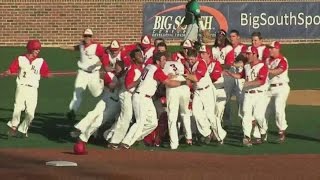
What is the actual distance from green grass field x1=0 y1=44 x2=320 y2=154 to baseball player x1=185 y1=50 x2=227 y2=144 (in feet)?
1.07

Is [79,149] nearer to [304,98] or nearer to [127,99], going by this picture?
[127,99]

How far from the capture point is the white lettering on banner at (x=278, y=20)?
36.0 metres

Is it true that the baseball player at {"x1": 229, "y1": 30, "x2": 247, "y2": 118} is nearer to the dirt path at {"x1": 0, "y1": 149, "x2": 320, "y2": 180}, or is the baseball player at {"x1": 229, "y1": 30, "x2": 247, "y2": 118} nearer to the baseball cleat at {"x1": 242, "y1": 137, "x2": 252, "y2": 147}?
the baseball cleat at {"x1": 242, "y1": 137, "x2": 252, "y2": 147}

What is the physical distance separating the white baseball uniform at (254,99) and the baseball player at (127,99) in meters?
2.10

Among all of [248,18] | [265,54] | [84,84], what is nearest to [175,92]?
[265,54]

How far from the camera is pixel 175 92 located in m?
16.8

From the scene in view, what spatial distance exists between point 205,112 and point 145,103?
57.3 inches

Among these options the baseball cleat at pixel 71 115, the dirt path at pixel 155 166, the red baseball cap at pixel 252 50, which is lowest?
the dirt path at pixel 155 166

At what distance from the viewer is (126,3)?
35469mm

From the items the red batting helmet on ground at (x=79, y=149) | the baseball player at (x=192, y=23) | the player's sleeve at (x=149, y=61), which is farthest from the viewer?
the baseball player at (x=192, y=23)

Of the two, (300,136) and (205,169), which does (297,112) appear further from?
(205,169)

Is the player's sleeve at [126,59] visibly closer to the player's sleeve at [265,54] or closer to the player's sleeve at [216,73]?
the player's sleeve at [216,73]

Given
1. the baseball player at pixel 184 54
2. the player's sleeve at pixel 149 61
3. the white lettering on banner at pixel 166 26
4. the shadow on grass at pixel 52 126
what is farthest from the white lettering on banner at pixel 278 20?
the player's sleeve at pixel 149 61

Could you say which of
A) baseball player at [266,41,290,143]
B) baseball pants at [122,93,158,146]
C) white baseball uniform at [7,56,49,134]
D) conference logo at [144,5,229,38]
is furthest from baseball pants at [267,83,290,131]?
conference logo at [144,5,229,38]
